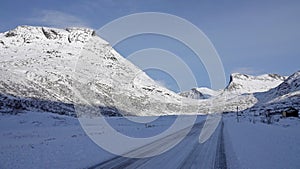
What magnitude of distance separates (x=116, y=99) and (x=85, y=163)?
157m

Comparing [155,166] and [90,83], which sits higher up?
[90,83]

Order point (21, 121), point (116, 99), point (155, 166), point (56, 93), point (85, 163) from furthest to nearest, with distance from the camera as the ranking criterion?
point (116, 99)
point (56, 93)
point (21, 121)
point (85, 163)
point (155, 166)

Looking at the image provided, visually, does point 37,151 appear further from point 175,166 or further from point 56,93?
point 56,93

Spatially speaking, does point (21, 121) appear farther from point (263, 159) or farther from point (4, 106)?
point (263, 159)

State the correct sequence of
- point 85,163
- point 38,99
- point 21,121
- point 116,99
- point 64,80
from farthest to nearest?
point 116,99 → point 64,80 → point 38,99 → point 21,121 → point 85,163

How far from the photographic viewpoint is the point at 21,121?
50000 mm

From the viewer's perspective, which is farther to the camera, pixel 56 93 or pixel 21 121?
pixel 56 93

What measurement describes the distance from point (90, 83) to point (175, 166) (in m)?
165

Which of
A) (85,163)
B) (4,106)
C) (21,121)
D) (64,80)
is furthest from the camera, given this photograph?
(64,80)

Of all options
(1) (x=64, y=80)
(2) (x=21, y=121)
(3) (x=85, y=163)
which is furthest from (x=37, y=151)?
(1) (x=64, y=80)

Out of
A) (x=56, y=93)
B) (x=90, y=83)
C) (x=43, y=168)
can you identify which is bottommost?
(x=43, y=168)

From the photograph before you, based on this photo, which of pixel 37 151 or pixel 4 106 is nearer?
pixel 37 151

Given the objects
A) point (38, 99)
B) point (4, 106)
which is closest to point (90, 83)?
point (38, 99)

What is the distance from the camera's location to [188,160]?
→ 1354cm
